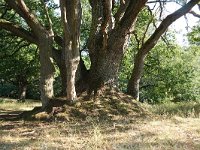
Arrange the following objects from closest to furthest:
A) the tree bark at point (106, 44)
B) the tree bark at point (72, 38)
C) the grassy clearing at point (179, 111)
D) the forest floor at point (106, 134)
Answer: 1. the forest floor at point (106, 134)
2. the tree bark at point (72, 38)
3. the grassy clearing at point (179, 111)
4. the tree bark at point (106, 44)

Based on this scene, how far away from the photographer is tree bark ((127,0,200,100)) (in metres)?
13.1

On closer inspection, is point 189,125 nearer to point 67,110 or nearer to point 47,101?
point 67,110

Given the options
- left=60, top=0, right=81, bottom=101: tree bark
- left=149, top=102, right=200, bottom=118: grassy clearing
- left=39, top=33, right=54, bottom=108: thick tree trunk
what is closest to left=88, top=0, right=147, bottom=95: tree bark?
left=39, top=33, right=54, bottom=108: thick tree trunk

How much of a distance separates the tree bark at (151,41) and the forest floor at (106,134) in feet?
11.9

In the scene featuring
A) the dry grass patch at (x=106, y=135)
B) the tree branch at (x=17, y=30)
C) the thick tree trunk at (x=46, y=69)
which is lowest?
the dry grass patch at (x=106, y=135)

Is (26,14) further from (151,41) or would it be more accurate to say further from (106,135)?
(106,135)

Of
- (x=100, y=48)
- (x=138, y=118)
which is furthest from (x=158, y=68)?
(x=138, y=118)

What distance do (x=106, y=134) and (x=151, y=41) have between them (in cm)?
632

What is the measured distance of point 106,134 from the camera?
8414mm

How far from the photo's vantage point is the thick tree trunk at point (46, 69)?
40.3 feet

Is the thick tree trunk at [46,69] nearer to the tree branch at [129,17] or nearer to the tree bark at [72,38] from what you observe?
the tree bark at [72,38]

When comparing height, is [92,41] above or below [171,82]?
below

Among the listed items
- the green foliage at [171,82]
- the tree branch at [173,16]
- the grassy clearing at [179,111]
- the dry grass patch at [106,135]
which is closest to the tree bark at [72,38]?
the dry grass patch at [106,135]

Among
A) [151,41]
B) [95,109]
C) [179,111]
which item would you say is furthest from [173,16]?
[95,109]
